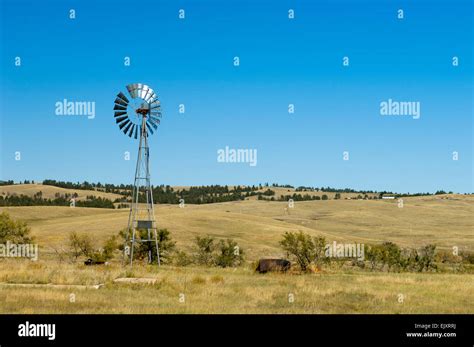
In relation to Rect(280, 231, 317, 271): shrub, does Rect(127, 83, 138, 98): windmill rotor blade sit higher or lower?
higher

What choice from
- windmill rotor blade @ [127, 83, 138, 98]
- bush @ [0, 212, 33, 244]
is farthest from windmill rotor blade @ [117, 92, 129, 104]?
bush @ [0, 212, 33, 244]

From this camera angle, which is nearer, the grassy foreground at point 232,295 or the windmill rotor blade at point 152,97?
the grassy foreground at point 232,295

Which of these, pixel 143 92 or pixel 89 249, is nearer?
pixel 143 92

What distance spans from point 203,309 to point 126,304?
7.63 ft

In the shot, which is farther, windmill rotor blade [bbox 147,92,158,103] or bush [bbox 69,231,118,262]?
bush [bbox 69,231,118,262]

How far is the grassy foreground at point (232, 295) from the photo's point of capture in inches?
656

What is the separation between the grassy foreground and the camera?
16.7 metres

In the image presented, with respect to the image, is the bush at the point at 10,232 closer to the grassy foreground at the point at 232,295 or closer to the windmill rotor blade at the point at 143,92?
the windmill rotor blade at the point at 143,92

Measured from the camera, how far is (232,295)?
19469 millimetres
